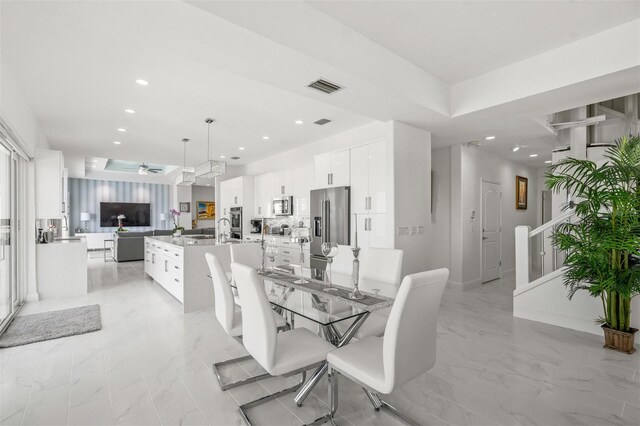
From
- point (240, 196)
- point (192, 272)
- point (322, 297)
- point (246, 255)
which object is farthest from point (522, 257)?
point (240, 196)

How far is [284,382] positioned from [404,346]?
1.20 meters

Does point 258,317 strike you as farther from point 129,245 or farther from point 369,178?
point 129,245

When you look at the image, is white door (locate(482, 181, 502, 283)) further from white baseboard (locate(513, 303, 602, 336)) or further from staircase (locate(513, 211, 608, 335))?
white baseboard (locate(513, 303, 602, 336))

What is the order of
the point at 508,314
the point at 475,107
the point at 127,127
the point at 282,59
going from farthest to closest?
the point at 127,127, the point at 508,314, the point at 475,107, the point at 282,59

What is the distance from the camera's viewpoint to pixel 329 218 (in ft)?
16.2

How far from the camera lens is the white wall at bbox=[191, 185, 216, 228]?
41.0ft

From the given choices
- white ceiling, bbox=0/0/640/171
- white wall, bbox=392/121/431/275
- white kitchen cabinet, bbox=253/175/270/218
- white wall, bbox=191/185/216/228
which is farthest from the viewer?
white wall, bbox=191/185/216/228

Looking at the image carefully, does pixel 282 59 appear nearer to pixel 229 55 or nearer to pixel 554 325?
pixel 229 55

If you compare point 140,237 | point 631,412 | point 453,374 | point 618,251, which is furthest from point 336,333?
point 140,237

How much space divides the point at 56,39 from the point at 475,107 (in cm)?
391

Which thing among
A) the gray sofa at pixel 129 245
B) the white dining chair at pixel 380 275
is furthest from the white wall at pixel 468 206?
the gray sofa at pixel 129 245

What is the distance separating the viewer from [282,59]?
245 cm

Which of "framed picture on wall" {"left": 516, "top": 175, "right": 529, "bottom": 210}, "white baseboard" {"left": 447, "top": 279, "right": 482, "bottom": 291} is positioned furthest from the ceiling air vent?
"framed picture on wall" {"left": 516, "top": 175, "right": 529, "bottom": 210}

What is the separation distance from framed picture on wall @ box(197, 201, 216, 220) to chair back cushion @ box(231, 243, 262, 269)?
31.3ft
